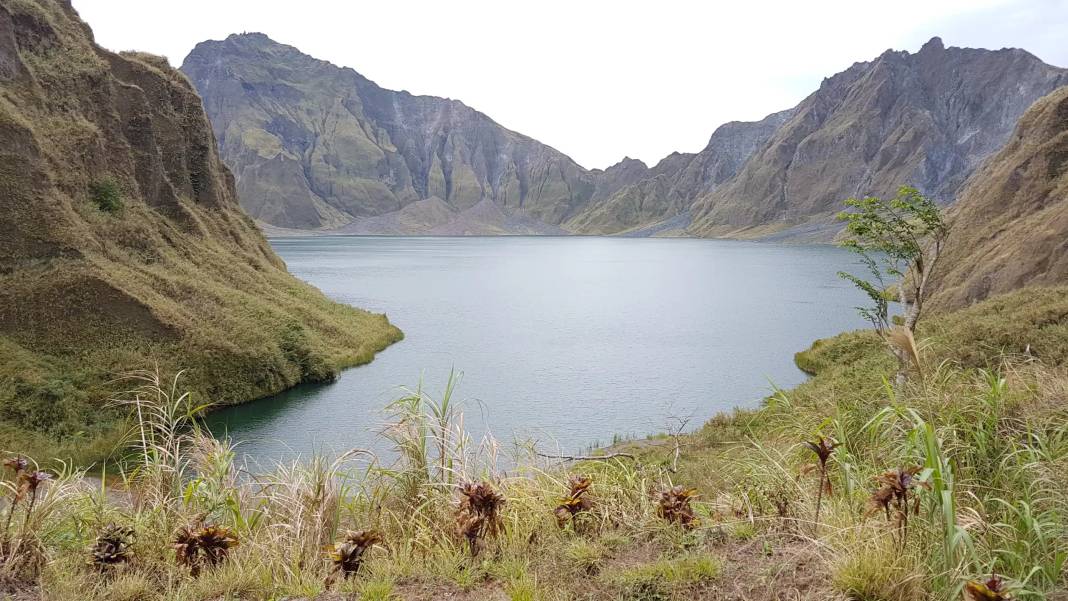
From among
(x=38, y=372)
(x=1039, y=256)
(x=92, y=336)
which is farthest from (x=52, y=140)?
(x=1039, y=256)

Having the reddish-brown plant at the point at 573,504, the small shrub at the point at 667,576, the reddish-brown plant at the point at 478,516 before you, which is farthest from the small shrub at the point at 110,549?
the small shrub at the point at 667,576

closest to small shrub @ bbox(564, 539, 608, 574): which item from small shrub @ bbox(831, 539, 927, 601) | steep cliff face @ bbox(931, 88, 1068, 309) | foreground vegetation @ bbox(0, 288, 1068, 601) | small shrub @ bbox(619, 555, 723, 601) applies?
foreground vegetation @ bbox(0, 288, 1068, 601)

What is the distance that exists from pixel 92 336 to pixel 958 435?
32.0 meters

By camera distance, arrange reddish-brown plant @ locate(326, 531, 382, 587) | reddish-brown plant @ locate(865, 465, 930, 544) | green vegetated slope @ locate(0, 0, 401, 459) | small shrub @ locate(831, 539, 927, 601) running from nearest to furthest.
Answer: small shrub @ locate(831, 539, 927, 601)
reddish-brown plant @ locate(865, 465, 930, 544)
reddish-brown plant @ locate(326, 531, 382, 587)
green vegetated slope @ locate(0, 0, 401, 459)

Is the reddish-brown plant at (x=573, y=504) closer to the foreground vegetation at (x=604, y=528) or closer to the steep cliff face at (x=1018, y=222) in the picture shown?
the foreground vegetation at (x=604, y=528)

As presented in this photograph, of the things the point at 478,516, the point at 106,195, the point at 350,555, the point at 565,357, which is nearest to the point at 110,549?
the point at 350,555

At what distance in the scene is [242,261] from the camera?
152ft

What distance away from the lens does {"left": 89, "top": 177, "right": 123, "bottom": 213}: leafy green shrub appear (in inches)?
1417

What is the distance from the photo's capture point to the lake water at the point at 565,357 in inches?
1076

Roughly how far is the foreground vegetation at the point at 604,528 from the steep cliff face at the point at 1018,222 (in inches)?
1413

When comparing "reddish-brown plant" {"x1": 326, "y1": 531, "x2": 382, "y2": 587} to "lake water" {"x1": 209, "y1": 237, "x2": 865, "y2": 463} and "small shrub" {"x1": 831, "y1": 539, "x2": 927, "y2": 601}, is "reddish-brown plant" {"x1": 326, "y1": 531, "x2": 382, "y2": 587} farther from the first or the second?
"lake water" {"x1": 209, "y1": 237, "x2": 865, "y2": 463}

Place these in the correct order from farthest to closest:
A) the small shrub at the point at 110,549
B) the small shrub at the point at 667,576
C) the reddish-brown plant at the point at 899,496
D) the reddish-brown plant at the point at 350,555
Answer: the small shrub at the point at 110,549
the reddish-brown plant at the point at 350,555
the small shrub at the point at 667,576
the reddish-brown plant at the point at 899,496

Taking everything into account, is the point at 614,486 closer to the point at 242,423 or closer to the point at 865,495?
the point at 865,495

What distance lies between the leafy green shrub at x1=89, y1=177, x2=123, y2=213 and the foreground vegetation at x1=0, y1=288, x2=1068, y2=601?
112ft
